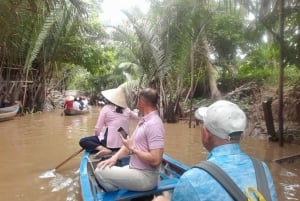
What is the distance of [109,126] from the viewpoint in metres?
5.61

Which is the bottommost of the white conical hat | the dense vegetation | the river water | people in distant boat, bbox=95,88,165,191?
the river water

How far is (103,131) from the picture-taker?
19.0 feet

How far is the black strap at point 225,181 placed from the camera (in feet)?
5.64

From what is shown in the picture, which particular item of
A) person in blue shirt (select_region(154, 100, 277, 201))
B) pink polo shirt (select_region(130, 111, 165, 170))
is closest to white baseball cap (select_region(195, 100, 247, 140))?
person in blue shirt (select_region(154, 100, 277, 201))

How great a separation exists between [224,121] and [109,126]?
3837 mm

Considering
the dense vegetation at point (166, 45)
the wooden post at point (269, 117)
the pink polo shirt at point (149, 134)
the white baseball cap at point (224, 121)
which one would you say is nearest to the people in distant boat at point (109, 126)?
the pink polo shirt at point (149, 134)

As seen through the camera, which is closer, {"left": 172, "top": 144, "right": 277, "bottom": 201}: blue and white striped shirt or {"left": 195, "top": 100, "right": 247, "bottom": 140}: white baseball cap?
{"left": 172, "top": 144, "right": 277, "bottom": 201}: blue and white striped shirt

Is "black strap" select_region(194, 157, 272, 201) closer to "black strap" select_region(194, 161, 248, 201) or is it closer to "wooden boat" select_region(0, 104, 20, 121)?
"black strap" select_region(194, 161, 248, 201)

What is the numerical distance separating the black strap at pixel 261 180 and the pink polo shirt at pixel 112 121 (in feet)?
12.2

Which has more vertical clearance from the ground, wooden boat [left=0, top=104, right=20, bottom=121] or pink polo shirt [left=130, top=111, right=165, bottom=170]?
pink polo shirt [left=130, top=111, right=165, bottom=170]

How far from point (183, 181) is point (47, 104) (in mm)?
22214

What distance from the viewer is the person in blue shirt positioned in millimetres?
1748

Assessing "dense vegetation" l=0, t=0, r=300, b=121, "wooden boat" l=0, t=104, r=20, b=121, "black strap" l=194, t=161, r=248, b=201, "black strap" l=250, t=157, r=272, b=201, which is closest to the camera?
"black strap" l=194, t=161, r=248, b=201

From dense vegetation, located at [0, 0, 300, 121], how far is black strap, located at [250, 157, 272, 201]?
7987 mm
